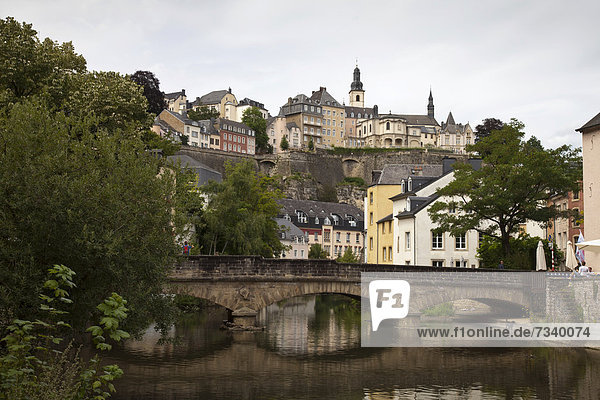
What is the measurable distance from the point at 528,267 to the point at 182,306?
74.4ft

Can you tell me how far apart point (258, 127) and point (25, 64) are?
114400mm

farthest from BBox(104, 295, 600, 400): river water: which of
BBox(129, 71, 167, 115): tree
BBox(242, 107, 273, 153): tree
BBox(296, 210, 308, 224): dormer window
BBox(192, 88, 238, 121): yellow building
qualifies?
BBox(192, 88, 238, 121): yellow building

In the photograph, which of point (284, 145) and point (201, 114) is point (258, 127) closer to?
point (284, 145)

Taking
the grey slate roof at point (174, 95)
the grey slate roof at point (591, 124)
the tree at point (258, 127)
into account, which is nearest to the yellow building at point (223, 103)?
the grey slate roof at point (174, 95)

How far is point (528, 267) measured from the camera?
1606 inches

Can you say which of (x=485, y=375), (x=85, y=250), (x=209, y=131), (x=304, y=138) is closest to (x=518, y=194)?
(x=485, y=375)

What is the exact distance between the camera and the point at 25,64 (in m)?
30.0

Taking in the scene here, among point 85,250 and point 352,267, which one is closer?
point 85,250

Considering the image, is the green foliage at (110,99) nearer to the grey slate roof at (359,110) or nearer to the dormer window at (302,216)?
the dormer window at (302,216)

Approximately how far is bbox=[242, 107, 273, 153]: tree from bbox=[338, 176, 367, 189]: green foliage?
58.7ft

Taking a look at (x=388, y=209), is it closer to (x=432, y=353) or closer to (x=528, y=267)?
(x=528, y=267)

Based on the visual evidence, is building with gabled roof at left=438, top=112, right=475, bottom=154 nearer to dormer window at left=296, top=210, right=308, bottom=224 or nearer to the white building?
dormer window at left=296, top=210, right=308, bottom=224

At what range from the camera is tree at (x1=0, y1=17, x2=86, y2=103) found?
29.4 meters

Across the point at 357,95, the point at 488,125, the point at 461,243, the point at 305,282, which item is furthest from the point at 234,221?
the point at 357,95
